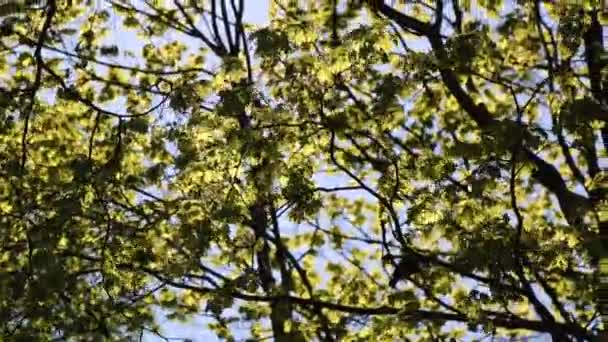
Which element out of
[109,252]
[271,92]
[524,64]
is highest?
[524,64]

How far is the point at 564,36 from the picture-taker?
7312 millimetres

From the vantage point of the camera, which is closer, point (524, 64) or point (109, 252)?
point (109, 252)

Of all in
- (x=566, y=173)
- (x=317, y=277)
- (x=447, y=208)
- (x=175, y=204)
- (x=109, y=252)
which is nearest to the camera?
(x=447, y=208)

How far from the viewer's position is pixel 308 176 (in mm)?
8477

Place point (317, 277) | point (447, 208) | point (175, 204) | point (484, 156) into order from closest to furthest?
point (484, 156) < point (447, 208) < point (175, 204) < point (317, 277)

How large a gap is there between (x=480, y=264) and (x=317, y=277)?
165 inches

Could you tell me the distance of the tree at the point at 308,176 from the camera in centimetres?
754

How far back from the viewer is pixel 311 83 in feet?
27.0

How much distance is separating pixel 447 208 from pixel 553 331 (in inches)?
56.1

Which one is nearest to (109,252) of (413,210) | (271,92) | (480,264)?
(271,92)

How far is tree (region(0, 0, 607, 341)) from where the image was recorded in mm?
7539

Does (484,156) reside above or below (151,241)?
below

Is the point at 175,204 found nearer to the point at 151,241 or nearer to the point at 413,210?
the point at 151,241

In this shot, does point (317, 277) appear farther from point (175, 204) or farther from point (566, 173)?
point (566, 173)
